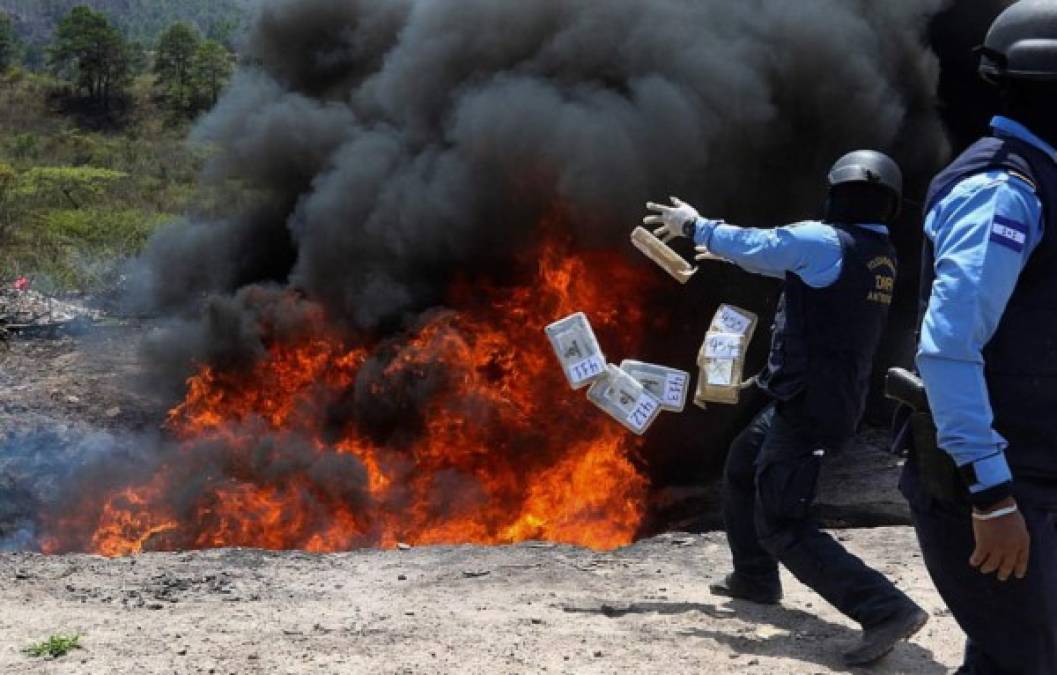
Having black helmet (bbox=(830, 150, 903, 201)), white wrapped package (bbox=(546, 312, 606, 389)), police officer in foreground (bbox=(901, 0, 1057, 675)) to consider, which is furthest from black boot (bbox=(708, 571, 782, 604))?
police officer in foreground (bbox=(901, 0, 1057, 675))

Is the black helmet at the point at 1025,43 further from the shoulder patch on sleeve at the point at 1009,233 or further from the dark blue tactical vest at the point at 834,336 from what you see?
the dark blue tactical vest at the point at 834,336

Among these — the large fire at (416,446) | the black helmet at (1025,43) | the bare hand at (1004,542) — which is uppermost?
the black helmet at (1025,43)

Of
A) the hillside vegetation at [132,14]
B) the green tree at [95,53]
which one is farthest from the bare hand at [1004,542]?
the hillside vegetation at [132,14]

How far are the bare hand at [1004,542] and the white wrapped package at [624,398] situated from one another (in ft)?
12.2

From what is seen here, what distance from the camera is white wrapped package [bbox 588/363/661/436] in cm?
604

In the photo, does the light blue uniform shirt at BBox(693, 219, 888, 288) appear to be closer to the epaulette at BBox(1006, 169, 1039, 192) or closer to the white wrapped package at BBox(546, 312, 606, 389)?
the epaulette at BBox(1006, 169, 1039, 192)

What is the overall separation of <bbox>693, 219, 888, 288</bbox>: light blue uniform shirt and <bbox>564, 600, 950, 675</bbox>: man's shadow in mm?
1542

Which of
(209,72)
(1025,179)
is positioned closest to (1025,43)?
(1025,179)

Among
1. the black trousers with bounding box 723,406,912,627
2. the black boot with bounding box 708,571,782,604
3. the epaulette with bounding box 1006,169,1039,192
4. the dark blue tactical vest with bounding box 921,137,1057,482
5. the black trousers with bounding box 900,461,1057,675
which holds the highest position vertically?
the epaulette with bounding box 1006,169,1039,192

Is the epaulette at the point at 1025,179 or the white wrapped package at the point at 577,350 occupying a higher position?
the epaulette at the point at 1025,179

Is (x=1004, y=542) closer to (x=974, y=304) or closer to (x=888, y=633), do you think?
(x=974, y=304)

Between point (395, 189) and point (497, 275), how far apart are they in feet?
4.27

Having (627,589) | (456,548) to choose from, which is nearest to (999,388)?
(627,589)

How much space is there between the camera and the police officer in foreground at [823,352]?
13.2ft
